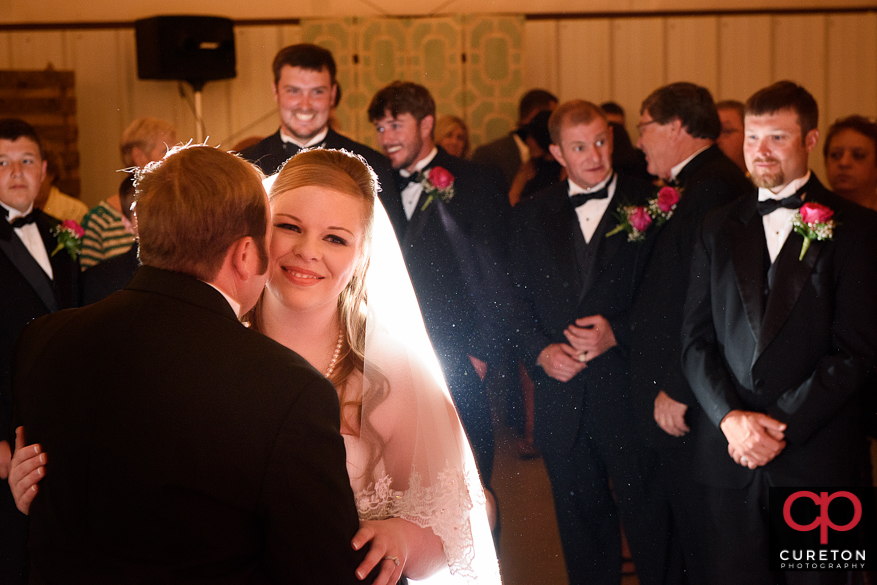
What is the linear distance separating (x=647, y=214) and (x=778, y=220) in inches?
20.9

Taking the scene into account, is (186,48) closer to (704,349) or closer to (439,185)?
(439,185)

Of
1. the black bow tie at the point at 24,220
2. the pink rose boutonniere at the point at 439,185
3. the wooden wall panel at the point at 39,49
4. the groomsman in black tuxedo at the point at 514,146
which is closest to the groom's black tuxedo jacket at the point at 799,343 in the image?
the pink rose boutonniere at the point at 439,185

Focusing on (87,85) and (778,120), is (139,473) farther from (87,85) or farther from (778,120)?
(87,85)

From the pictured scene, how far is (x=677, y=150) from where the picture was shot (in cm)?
330

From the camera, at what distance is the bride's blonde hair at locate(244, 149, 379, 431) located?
184cm

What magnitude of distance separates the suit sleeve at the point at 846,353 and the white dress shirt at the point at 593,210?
3.20 ft

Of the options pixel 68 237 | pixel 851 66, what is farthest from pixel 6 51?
pixel 851 66

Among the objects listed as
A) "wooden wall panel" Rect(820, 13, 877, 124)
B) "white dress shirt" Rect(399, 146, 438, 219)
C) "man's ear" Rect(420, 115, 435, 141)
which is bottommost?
"white dress shirt" Rect(399, 146, 438, 219)

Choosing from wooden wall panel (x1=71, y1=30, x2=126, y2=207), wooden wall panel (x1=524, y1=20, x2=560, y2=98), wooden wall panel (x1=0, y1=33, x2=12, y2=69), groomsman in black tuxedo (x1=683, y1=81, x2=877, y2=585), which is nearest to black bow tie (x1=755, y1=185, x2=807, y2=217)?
groomsman in black tuxedo (x1=683, y1=81, x2=877, y2=585)

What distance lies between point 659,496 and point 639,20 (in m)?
4.81

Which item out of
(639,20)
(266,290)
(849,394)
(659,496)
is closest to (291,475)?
(266,290)

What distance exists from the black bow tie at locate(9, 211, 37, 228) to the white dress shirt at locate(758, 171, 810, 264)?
2.72 meters

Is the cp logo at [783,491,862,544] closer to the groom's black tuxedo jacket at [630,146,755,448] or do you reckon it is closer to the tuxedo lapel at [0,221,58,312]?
the groom's black tuxedo jacket at [630,146,755,448]

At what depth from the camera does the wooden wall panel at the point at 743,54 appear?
6.71m
